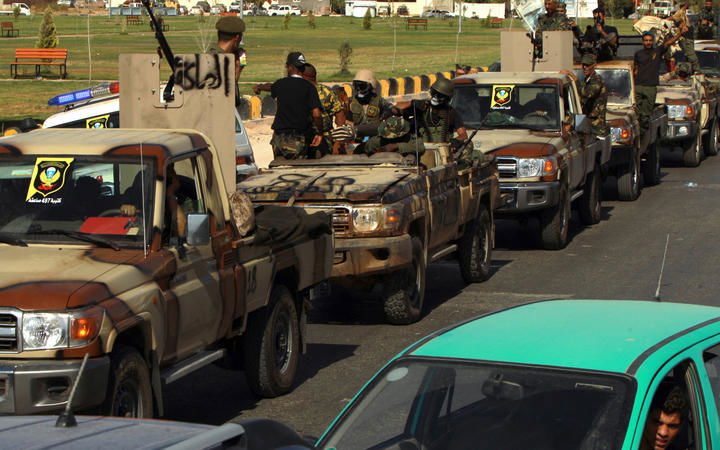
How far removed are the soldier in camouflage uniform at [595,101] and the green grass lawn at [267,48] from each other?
965 centimetres

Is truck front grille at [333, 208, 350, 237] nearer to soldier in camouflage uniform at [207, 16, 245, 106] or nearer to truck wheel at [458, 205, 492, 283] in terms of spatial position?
truck wheel at [458, 205, 492, 283]

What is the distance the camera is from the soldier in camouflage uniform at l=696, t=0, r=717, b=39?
35969 mm

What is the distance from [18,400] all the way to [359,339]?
460 cm

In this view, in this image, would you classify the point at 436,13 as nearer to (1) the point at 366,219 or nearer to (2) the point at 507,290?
(2) the point at 507,290

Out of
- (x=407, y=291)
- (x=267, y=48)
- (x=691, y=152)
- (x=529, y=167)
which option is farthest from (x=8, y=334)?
(x=267, y=48)

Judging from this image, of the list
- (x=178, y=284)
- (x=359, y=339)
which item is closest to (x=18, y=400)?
(x=178, y=284)

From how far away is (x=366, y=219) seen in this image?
965 centimetres

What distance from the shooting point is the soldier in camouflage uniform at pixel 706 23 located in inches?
1416

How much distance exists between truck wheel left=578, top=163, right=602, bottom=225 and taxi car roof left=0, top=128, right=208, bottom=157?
962 centimetres

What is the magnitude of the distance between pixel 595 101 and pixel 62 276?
12.0 metres

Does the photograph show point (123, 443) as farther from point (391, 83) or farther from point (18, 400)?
point (391, 83)

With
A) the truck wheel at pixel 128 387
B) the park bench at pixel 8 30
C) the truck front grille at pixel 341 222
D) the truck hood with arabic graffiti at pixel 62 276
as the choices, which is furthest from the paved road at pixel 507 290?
the park bench at pixel 8 30

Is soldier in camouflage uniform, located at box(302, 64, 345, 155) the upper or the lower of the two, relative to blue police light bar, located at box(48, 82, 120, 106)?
lower

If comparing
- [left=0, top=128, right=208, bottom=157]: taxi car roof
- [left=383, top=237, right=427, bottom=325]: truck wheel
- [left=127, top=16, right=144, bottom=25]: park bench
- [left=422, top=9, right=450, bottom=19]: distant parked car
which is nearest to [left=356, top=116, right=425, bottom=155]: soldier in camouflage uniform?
[left=383, top=237, right=427, bottom=325]: truck wheel
